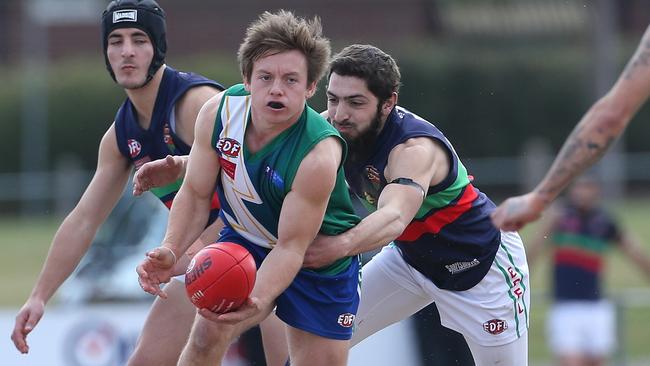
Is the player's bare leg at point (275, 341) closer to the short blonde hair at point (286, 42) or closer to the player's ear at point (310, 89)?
the player's ear at point (310, 89)

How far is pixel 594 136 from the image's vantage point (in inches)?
197

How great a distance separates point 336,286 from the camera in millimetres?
6039

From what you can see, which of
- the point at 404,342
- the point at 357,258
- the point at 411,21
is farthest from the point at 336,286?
the point at 411,21

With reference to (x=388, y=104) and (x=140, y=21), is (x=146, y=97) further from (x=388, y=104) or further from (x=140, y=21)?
(x=388, y=104)

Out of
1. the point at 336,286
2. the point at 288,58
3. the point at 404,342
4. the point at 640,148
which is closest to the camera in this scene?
the point at 288,58

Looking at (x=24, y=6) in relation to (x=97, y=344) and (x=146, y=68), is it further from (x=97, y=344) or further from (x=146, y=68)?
(x=146, y=68)

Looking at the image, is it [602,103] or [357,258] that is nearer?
[602,103]

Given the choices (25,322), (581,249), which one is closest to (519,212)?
(25,322)

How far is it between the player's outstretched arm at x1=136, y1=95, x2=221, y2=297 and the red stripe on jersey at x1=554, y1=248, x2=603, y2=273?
21.0 ft

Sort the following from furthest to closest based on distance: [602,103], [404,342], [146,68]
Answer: [404,342], [146,68], [602,103]

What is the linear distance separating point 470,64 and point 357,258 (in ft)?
87.7

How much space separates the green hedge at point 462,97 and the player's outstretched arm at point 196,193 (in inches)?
954

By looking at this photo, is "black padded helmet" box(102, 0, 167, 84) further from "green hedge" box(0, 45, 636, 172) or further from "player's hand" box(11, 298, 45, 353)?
"green hedge" box(0, 45, 636, 172)

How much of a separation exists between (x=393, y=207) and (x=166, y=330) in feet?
4.81
